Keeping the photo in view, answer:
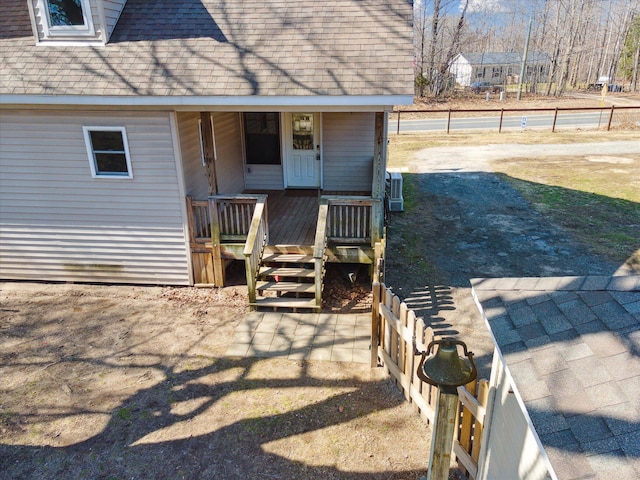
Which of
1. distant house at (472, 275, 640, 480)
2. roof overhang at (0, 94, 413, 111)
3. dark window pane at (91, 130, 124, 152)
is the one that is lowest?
distant house at (472, 275, 640, 480)

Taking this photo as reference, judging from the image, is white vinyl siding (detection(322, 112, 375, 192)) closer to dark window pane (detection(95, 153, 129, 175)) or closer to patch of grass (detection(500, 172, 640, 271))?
dark window pane (detection(95, 153, 129, 175))

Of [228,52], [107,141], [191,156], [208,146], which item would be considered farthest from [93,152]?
[228,52]

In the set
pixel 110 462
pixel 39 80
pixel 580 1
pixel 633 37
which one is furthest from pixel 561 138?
pixel 633 37

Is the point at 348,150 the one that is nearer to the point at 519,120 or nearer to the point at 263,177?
the point at 263,177

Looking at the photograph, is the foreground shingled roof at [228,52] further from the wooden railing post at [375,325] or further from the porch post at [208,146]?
the wooden railing post at [375,325]

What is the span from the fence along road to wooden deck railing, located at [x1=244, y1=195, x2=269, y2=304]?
18.3 m

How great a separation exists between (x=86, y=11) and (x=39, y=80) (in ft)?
4.97

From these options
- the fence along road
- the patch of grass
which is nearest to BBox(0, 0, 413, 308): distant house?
the patch of grass

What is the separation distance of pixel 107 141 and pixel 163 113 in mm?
1171

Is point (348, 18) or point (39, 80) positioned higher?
point (348, 18)

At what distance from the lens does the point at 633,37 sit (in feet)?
171

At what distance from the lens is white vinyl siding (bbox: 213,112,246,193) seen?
9555mm

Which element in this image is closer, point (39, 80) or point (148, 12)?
point (39, 80)

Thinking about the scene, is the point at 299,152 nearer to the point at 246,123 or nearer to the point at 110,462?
the point at 246,123
